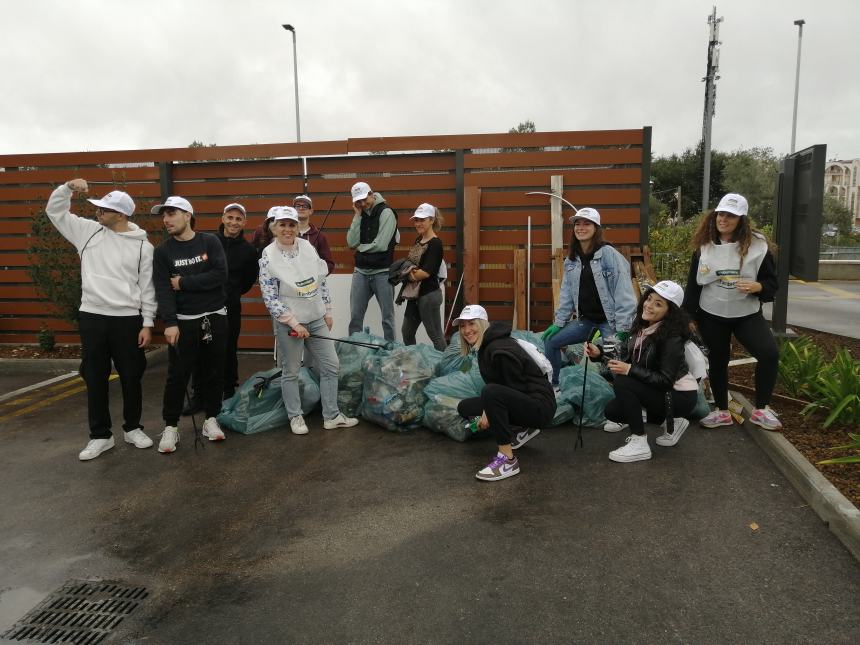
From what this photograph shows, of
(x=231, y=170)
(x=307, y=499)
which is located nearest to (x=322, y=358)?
(x=307, y=499)

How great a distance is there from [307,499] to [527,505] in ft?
Answer: 4.51

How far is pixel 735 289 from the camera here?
4.71 meters

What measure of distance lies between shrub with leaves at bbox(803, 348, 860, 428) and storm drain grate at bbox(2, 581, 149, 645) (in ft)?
15.3

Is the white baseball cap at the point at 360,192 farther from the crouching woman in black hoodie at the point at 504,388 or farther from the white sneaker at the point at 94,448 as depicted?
the white sneaker at the point at 94,448

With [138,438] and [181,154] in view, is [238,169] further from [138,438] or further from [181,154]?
[138,438]

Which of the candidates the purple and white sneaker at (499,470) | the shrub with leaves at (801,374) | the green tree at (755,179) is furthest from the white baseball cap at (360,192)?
the green tree at (755,179)

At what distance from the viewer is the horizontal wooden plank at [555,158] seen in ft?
25.1

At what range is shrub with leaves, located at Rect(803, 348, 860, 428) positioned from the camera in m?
4.70

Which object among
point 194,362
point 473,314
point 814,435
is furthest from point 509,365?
point 194,362

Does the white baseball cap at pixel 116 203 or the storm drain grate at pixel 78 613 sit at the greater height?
the white baseball cap at pixel 116 203

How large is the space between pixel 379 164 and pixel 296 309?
12.0ft

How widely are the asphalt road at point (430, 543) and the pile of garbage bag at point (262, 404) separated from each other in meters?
0.35

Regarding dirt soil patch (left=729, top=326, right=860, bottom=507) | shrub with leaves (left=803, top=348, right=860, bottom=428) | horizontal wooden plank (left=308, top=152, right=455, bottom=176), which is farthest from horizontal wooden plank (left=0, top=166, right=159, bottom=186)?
shrub with leaves (left=803, top=348, right=860, bottom=428)

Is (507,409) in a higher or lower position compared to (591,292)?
lower
